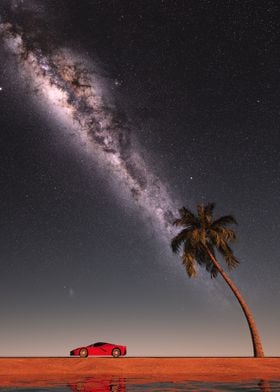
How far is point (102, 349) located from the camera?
3334 cm

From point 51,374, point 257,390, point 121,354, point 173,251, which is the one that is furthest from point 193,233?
point 257,390

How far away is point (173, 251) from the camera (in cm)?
4484

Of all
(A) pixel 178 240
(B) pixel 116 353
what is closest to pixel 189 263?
(A) pixel 178 240

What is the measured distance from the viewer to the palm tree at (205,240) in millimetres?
44406

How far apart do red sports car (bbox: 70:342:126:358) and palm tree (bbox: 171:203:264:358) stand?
39.6 ft

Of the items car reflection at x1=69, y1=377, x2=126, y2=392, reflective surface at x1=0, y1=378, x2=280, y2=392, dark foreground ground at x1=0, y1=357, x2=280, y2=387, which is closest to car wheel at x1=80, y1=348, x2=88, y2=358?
dark foreground ground at x1=0, y1=357, x2=280, y2=387

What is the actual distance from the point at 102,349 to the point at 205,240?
16.6 meters

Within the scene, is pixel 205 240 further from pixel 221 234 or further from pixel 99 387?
pixel 99 387

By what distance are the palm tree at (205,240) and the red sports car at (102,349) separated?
12060mm

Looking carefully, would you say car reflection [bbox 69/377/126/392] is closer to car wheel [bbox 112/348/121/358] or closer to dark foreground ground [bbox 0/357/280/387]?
dark foreground ground [bbox 0/357/280/387]

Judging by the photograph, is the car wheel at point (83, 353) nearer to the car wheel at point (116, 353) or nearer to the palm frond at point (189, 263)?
the car wheel at point (116, 353)

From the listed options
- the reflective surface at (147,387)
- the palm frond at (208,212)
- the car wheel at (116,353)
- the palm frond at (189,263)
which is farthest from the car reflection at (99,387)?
the palm frond at (208,212)

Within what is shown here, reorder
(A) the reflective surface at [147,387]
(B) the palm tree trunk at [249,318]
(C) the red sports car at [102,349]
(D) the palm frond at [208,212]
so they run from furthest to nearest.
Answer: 1. (D) the palm frond at [208,212]
2. (B) the palm tree trunk at [249,318]
3. (C) the red sports car at [102,349]
4. (A) the reflective surface at [147,387]

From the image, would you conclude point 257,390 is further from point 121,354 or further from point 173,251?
point 173,251
